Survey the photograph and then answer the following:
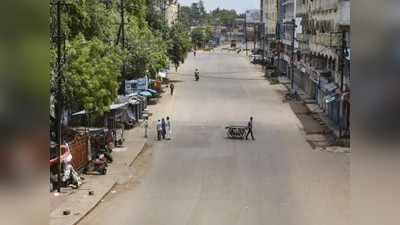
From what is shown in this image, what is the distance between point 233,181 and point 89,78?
8.63 metres

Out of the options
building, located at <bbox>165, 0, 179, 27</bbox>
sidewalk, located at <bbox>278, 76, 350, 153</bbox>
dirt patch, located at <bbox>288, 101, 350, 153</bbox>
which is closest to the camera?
dirt patch, located at <bbox>288, 101, 350, 153</bbox>

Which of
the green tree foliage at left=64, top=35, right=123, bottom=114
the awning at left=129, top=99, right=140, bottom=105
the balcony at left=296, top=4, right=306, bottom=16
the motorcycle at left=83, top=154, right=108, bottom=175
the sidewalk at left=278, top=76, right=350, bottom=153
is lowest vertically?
the sidewalk at left=278, top=76, right=350, bottom=153

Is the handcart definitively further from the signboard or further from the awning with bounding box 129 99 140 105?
the signboard

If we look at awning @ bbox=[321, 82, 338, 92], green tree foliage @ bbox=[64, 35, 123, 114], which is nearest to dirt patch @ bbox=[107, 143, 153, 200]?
green tree foliage @ bbox=[64, 35, 123, 114]

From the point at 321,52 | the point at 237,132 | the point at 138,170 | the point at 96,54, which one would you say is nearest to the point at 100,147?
the point at 138,170

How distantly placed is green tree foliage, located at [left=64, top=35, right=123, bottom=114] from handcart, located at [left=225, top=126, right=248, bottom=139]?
9357 millimetres

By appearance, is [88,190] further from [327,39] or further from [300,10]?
[300,10]

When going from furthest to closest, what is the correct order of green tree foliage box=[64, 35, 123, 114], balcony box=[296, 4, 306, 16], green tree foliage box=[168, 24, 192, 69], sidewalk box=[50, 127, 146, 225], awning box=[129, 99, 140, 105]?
green tree foliage box=[168, 24, 192, 69] → balcony box=[296, 4, 306, 16] → awning box=[129, 99, 140, 105] → green tree foliage box=[64, 35, 123, 114] → sidewalk box=[50, 127, 146, 225]

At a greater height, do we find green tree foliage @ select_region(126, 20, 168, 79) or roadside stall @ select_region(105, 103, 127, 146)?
green tree foliage @ select_region(126, 20, 168, 79)

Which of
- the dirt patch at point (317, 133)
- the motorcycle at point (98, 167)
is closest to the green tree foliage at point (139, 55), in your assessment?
the dirt patch at point (317, 133)

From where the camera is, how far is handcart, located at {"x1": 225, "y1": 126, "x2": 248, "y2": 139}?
1618 inches

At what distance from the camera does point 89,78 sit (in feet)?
104

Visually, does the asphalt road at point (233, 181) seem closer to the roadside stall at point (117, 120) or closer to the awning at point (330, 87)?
the roadside stall at point (117, 120)

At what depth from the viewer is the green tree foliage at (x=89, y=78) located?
3119 cm
